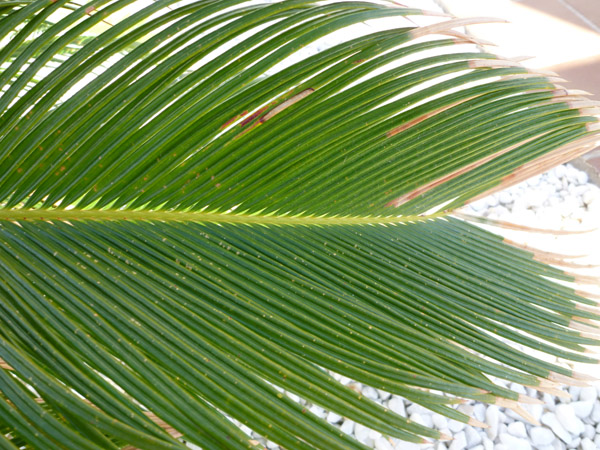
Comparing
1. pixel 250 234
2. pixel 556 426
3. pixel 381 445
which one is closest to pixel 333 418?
pixel 381 445

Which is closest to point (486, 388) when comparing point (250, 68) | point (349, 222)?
point (349, 222)

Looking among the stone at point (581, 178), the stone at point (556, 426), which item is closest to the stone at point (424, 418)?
the stone at point (556, 426)

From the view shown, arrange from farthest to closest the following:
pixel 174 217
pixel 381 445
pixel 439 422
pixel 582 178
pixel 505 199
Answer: pixel 582 178 → pixel 505 199 → pixel 439 422 → pixel 381 445 → pixel 174 217

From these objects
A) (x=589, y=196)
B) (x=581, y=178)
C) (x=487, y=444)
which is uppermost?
(x=581, y=178)

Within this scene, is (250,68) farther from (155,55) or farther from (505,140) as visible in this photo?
(505,140)

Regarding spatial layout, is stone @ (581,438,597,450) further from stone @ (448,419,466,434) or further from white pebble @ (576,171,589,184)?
white pebble @ (576,171,589,184)

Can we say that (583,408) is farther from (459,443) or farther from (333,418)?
(333,418)

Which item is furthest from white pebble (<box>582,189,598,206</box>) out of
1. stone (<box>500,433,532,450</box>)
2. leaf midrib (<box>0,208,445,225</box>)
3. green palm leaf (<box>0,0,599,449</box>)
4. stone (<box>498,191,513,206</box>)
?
leaf midrib (<box>0,208,445,225</box>)
